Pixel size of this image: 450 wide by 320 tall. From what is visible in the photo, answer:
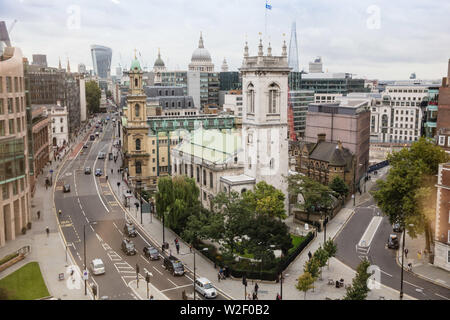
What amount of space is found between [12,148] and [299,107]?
12026 centimetres

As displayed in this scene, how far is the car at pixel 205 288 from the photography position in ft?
145

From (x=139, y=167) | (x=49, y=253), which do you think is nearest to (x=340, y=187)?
(x=139, y=167)

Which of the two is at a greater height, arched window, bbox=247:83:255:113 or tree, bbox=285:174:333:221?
arched window, bbox=247:83:255:113

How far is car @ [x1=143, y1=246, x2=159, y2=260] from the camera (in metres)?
54.7

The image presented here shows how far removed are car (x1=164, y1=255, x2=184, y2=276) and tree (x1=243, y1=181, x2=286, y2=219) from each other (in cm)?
1235

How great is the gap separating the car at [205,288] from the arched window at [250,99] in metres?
29.1

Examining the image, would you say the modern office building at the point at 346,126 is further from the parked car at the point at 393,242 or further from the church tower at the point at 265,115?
the parked car at the point at 393,242

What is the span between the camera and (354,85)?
19088 cm

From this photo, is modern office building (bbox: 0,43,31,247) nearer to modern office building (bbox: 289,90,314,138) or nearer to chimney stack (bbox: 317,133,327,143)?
chimney stack (bbox: 317,133,327,143)

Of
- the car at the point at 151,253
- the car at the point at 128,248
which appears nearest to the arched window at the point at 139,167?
the car at the point at 128,248

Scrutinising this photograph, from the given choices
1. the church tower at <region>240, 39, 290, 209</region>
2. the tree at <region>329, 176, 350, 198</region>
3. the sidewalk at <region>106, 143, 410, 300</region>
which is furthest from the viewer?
the tree at <region>329, 176, 350, 198</region>

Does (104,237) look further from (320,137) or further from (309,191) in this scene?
(320,137)

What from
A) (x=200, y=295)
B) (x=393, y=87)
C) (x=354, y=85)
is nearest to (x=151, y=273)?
(x=200, y=295)

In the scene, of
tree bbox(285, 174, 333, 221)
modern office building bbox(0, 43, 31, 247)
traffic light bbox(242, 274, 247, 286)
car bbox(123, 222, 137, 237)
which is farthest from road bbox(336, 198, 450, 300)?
modern office building bbox(0, 43, 31, 247)
